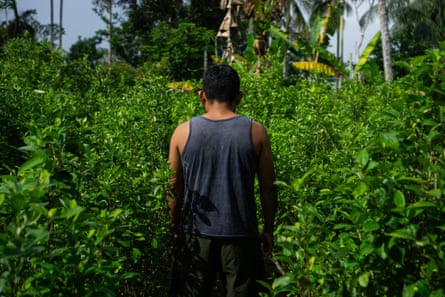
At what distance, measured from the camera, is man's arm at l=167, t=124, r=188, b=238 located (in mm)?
2979

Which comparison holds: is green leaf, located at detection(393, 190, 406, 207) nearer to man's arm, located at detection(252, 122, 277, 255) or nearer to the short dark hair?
man's arm, located at detection(252, 122, 277, 255)

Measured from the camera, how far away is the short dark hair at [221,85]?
9.61 ft

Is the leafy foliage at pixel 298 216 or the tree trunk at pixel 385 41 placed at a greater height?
the tree trunk at pixel 385 41

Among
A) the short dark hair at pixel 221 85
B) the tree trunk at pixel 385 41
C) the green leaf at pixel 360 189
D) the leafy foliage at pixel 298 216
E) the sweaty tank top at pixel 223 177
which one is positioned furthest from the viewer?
the tree trunk at pixel 385 41

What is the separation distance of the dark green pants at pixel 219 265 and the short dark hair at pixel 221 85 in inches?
29.9

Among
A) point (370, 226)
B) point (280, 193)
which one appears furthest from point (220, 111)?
point (280, 193)

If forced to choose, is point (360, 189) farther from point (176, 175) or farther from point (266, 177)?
point (176, 175)

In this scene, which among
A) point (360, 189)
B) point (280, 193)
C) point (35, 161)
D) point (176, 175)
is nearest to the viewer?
point (35, 161)

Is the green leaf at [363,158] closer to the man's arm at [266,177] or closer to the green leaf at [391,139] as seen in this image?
the green leaf at [391,139]

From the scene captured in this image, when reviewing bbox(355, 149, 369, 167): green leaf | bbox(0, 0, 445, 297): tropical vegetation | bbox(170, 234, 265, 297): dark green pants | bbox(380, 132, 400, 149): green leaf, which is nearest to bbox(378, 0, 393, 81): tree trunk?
bbox(0, 0, 445, 297): tropical vegetation

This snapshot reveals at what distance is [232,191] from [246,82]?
434cm

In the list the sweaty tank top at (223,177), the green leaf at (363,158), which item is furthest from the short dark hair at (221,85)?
the green leaf at (363,158)

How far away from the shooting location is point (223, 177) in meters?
2.83

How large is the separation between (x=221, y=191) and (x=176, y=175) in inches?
14.2
